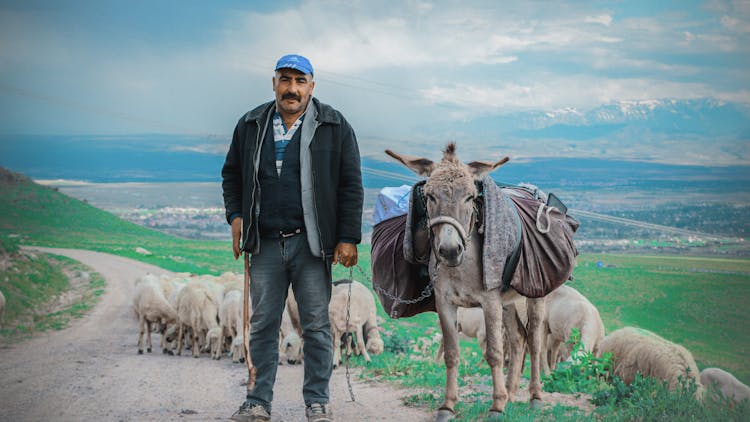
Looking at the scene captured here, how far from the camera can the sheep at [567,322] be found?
1154 centimetres

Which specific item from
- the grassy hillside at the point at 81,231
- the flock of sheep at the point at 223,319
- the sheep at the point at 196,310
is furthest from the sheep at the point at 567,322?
the grassy hillside at the point at 81,231

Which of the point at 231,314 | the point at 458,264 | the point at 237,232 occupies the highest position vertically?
the point at 237,232

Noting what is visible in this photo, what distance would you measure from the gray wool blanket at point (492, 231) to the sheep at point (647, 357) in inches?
138

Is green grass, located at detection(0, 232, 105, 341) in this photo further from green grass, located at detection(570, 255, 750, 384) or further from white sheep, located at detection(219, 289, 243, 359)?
green grass, located at detection(570, 255, 750, 384)

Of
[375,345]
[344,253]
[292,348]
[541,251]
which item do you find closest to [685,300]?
[375,345]

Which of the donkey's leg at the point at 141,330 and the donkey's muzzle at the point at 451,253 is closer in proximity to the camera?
the donkey's muzzle at the point at 451,253

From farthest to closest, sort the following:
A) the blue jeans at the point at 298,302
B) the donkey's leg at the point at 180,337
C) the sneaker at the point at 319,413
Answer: the donkey's leg at the point at 180,337 < the blue jeans at the point at 298,302 < the sneaker at the point at 319,413

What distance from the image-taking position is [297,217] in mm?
5531

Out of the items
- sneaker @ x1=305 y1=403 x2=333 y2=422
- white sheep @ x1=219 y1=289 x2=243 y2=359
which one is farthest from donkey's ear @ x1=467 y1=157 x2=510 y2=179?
white sheep @ x1=219 y1=289 x2=243 y2=359

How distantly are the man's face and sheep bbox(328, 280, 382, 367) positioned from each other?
658 cm

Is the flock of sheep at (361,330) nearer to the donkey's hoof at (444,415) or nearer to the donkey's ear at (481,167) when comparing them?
the donkey's hoof at (444,415)

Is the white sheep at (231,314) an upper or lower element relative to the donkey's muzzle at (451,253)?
lower

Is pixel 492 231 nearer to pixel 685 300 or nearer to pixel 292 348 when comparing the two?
pixel 292 348

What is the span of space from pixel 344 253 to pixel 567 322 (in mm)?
7406
